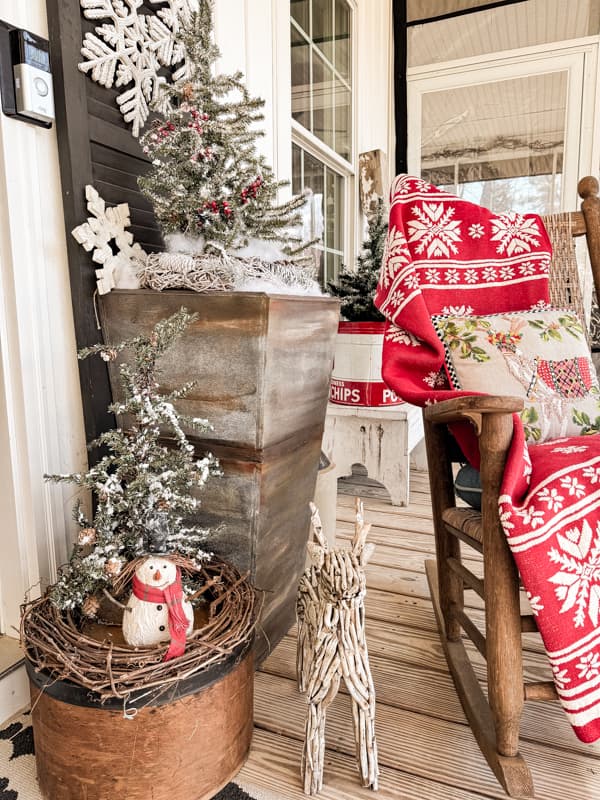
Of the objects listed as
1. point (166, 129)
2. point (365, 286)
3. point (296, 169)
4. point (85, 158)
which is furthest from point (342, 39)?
point (85, 158)

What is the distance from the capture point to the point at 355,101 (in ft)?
9.77

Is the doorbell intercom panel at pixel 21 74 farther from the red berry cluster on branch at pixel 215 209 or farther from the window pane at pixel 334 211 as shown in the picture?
the window pane at pixel 334 211

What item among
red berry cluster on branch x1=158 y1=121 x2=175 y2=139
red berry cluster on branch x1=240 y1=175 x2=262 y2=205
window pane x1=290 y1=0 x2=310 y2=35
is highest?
window pane x1=290 y1=0 x2=310 y2=35

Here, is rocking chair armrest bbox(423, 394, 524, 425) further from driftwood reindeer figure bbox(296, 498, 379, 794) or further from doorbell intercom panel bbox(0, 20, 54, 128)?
doorbell intercom panel bbox(0, 20, 54, 128)

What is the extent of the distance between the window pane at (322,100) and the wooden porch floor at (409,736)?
215cm

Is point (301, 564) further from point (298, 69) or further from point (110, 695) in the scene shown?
point (298, 69)

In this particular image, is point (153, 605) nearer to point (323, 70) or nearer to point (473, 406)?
point (473, 406)

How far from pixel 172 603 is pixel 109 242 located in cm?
80

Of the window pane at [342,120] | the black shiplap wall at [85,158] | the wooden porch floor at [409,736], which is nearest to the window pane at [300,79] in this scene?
the window pane at [342,120]

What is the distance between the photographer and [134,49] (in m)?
1.26

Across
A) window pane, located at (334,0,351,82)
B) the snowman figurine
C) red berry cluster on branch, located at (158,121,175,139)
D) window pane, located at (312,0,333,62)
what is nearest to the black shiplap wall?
red berry cluster on branch, located at (158,121,175,139)

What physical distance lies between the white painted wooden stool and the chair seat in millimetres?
1032

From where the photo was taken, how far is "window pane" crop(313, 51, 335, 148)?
2.57 meters

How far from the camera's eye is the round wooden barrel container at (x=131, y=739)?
2.67 feet
